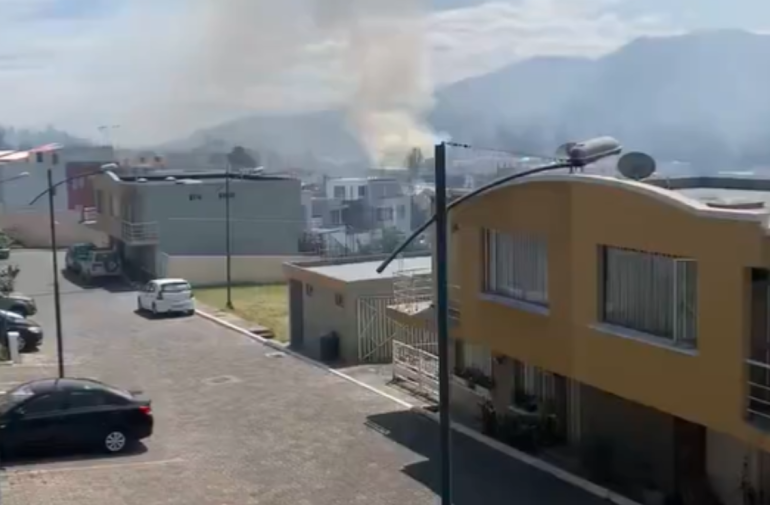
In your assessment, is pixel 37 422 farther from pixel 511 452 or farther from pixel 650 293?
pixel 650 293

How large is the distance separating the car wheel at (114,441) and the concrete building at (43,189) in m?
42.1

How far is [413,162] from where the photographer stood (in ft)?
160

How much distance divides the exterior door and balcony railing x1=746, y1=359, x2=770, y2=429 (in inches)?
741

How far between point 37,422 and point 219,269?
95.6 feet

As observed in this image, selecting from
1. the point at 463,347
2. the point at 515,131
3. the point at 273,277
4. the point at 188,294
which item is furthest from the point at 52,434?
the point at 273,277

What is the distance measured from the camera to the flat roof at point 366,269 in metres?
28.4

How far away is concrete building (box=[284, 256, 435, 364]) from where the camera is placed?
27422 millimetres

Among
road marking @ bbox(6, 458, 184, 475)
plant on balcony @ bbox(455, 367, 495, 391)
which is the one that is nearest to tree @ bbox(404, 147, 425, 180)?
plant on balcony @ bbox(455, 367, 495, 391)

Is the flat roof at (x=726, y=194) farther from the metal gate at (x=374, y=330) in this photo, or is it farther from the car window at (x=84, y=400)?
the metal gate at (x=374, y=330)

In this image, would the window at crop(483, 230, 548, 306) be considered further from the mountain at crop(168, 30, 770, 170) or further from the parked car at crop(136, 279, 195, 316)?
the parked car at crop(136, 279, 195, 316)

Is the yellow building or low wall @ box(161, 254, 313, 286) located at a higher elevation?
the yellow building

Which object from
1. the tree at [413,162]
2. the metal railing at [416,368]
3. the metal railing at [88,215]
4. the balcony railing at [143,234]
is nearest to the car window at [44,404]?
the metal railing at [416,368]

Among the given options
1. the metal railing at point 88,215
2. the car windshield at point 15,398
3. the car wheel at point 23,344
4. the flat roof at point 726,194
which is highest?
the flat roof at point 726,194

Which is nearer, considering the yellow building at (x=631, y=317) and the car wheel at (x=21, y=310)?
the yellow building at (x=631, y=317)
